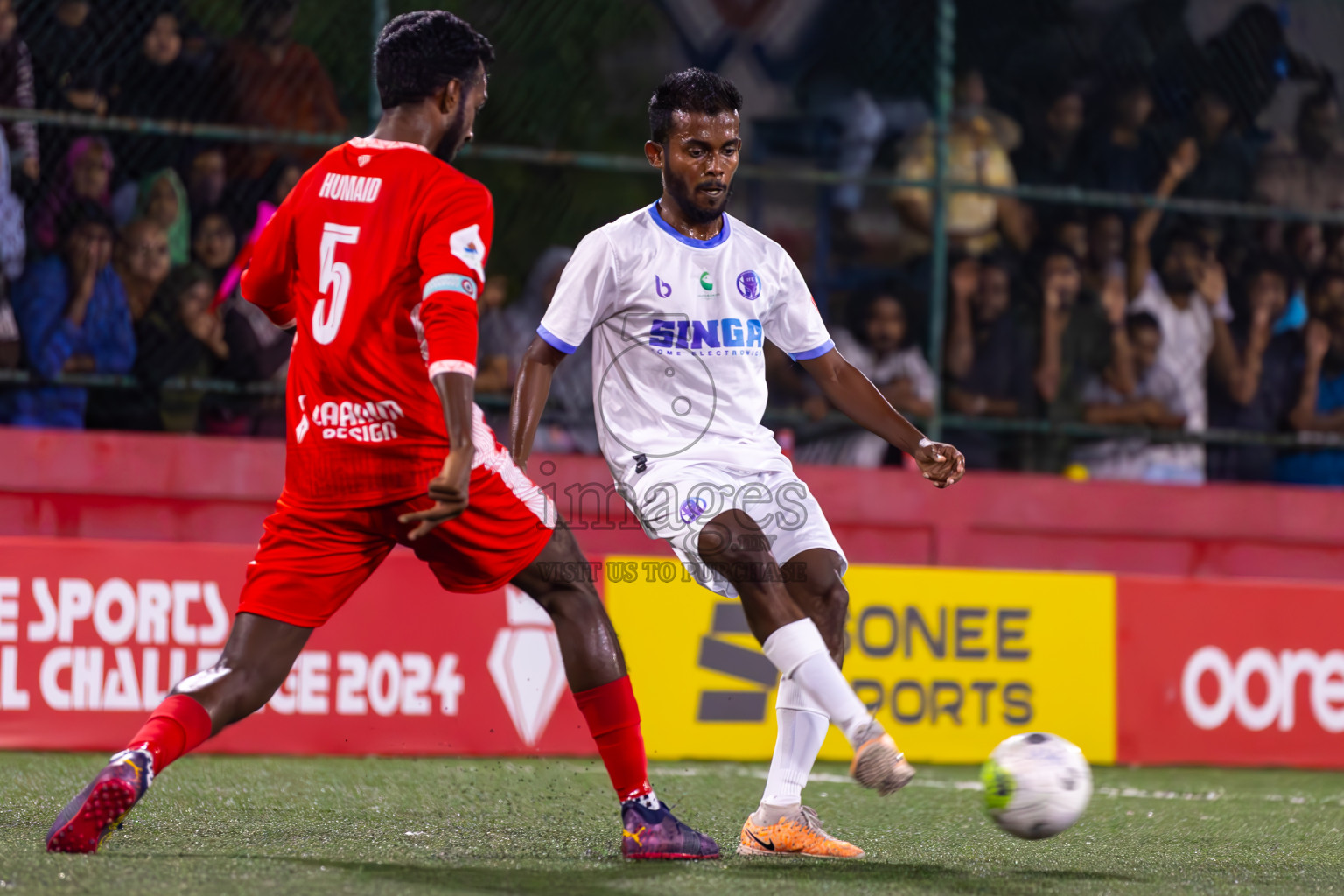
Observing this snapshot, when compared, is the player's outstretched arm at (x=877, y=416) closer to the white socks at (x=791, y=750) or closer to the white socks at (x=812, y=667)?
the white socks at (x=812, y=667)

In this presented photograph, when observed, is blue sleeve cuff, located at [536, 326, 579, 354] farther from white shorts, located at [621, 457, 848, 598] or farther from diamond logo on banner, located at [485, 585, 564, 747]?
diamond logo on banner, located at [485, 585, 564, 747]

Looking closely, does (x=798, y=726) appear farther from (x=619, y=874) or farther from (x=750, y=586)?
(x=619, y=874)

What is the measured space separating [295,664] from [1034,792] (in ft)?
12.8

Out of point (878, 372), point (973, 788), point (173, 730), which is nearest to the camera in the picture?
point (173, 730)

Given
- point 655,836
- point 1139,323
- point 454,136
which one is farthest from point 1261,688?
point 454,136

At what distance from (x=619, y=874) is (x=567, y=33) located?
6.16 metres

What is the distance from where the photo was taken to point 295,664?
7137 millimetres

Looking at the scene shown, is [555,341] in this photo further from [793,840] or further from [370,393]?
[793,840]

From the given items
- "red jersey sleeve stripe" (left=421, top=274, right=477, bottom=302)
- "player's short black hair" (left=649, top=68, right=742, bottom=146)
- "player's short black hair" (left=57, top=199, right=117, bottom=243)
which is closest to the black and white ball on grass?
"red jersey sleeve stripe" (left=421, top=274, right=477, bottom=302)

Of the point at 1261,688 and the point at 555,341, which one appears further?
the point at 1261,688

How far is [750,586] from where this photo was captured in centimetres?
432

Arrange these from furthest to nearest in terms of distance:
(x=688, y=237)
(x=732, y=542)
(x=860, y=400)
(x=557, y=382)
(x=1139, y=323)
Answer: (x=1139, y=323)
(x=557, y=382)
(x=860, y=400)
(x=688, y=237)
(x=732, y=542)

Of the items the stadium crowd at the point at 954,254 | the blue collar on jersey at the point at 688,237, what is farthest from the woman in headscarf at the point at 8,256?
the blue collar on jersey at the point at 688,237

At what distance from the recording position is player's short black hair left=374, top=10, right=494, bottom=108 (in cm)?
390
